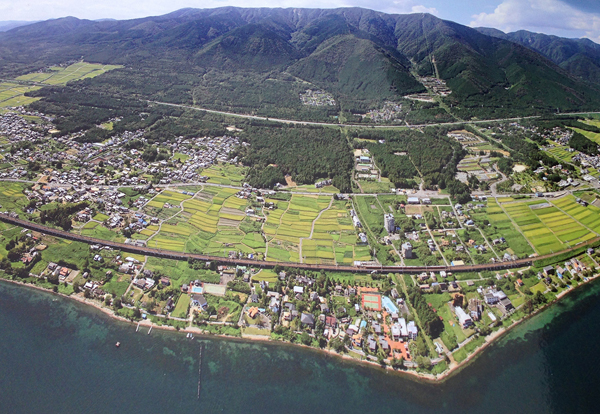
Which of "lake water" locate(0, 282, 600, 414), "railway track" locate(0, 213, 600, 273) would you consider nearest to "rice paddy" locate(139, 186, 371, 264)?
"railway track" locate(0, 213, 600, 273)

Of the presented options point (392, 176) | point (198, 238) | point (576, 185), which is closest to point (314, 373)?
point (198, 238)

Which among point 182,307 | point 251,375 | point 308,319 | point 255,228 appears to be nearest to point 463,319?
point 308,319

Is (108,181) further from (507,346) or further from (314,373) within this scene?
(507,346)

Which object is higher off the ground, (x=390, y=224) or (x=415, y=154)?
(x=415, y=154)

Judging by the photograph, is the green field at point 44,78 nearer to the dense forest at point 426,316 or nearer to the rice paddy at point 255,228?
the rice paddy at point 255,228

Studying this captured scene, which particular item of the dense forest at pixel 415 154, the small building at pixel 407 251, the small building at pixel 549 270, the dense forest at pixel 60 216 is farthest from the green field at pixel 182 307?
the small building at pixel 549 270

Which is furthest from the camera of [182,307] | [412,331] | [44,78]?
[44,78]

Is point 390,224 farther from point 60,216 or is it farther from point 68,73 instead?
point 68,73

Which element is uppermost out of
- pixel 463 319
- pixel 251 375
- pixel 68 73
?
pixel 68 73
